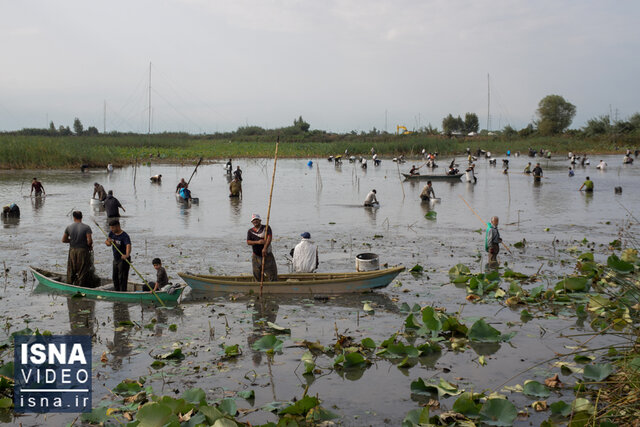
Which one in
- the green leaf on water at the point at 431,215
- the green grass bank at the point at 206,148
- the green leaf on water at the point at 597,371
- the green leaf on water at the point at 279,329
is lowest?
the green leaf on water at the point at 279,329

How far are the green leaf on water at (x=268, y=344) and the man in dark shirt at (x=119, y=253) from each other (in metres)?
3.77

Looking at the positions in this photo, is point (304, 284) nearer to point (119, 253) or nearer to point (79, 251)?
point (119, 253)

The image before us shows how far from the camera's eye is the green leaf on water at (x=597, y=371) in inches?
288

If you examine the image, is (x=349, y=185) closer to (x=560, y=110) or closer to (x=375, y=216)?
(x=375, y=216)

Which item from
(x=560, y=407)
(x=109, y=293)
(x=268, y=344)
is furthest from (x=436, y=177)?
(x=560, y=407)

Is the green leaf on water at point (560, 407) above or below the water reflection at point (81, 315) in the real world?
below

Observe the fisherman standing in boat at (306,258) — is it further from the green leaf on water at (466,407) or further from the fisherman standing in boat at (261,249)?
the green leaf on water at (466,407)

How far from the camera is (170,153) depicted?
2618 inches

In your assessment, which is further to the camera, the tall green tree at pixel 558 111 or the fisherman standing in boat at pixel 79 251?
the tall green tree at pixel 558 111

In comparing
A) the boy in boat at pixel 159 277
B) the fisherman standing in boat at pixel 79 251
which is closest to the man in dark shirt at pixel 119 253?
the boy in boat at pixel 159 277

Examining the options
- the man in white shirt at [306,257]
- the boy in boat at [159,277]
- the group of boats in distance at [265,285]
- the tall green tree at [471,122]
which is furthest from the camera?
the tall green tree at [471,122]

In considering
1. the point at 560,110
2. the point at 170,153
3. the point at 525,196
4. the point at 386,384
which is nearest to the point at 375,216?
the point at 525,196

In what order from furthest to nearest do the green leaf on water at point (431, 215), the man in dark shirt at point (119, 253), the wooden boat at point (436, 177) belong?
the wooden boat at point (436, 177) < the green leaf on water at point (431, 215) < the man in dark shirt at point (119, 253)

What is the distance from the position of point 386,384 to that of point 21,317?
6957 millimetres
